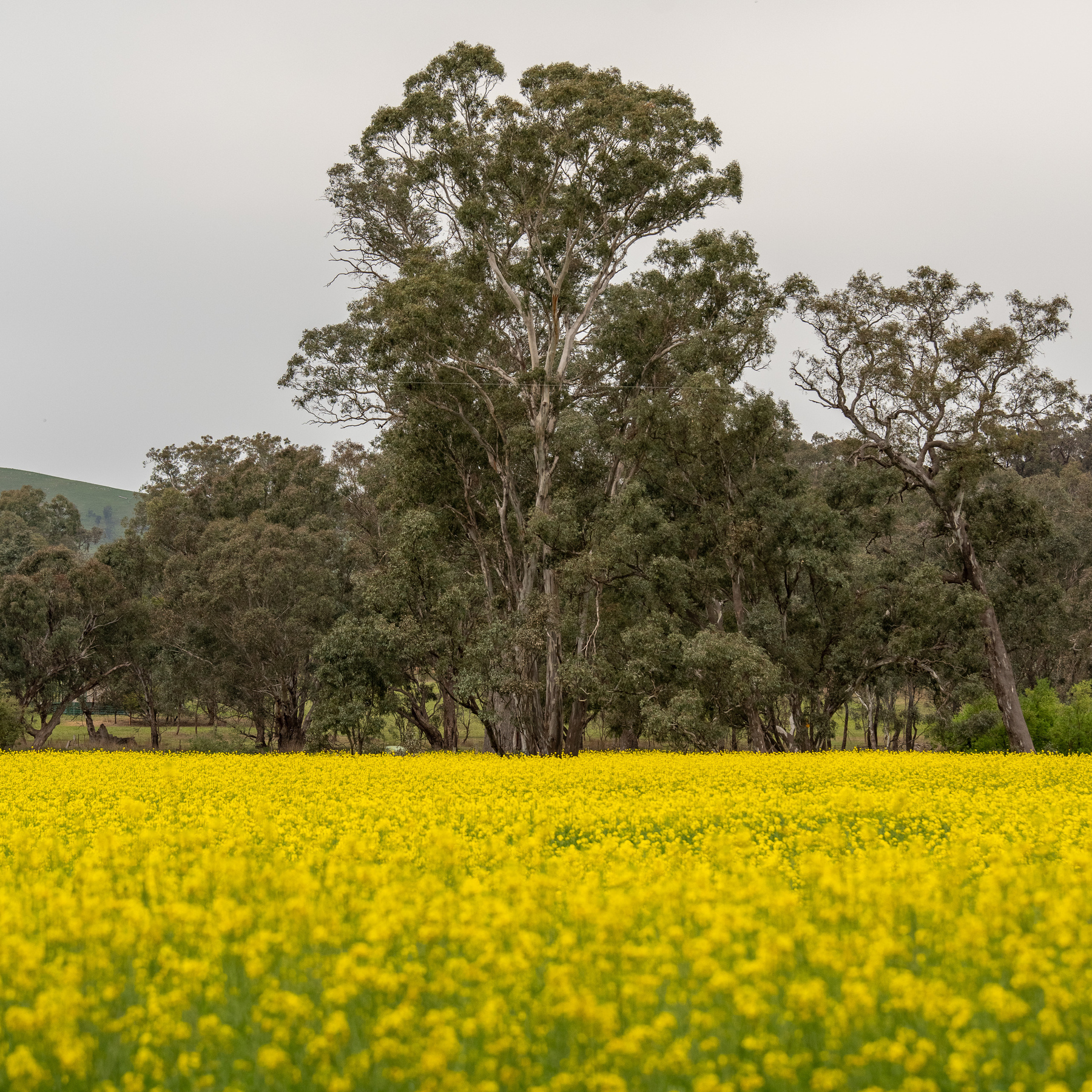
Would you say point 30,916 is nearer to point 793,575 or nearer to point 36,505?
point 793,575

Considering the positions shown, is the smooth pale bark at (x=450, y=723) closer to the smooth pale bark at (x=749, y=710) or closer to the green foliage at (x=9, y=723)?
the smooth pale bark at (x=749, y=710)

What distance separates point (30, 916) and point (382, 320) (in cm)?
2691

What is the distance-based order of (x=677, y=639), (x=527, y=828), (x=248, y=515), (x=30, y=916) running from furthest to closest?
1. (x=248, y=515)
2. (x=677, y=639)
3. (x=527, y=828)
4. (x=30, y=916)

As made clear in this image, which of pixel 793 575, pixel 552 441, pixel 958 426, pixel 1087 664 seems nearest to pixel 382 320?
pixel 552 441

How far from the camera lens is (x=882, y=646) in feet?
101

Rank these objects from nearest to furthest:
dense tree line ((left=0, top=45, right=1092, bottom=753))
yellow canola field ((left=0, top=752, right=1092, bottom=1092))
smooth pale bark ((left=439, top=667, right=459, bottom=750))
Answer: yellow canola field ((left=0, top=752, right=1092, bottom=1092))
dense tree line ((left=0, top=45, right=1092, bottom=753))
smooth pale bark ((left=439, top=667, right=459, bottom=750))

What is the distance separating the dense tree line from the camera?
28.5 metres

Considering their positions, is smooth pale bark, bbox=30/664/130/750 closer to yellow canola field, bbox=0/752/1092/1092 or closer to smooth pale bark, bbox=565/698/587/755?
smooth pale bark, bbox=565/698/587/755

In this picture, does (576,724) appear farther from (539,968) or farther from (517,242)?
(539,968)

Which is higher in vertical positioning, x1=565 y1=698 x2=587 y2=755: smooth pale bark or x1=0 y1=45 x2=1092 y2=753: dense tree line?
x1=0 y1=45 x2=1092 y2=753: dense tree line

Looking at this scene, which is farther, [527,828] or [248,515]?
[248,515]

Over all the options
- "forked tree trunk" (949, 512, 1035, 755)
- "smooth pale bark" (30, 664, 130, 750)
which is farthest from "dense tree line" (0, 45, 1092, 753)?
"smooth pale bark" (30, 664, 130, 750)

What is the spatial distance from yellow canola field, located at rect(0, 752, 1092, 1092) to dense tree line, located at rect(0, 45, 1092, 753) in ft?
67.6

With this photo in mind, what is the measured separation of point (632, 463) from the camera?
102ft
